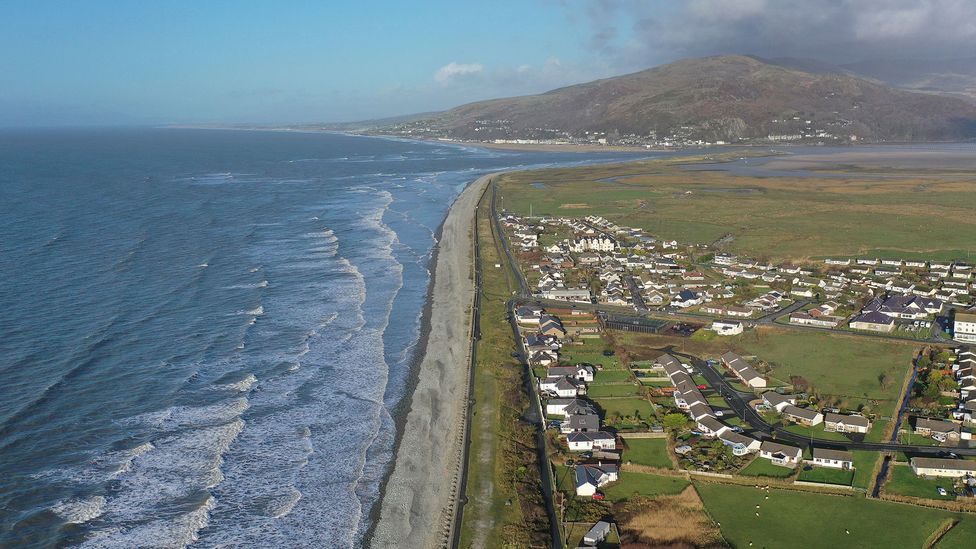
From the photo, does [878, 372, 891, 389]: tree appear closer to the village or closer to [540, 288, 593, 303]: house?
the village

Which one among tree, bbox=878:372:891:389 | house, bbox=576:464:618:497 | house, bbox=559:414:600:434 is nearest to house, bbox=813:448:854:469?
house, bbox=576:464:618:497

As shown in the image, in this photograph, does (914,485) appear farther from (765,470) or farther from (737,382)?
(737,382)

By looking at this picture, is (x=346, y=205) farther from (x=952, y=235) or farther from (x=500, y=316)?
(x=952, y=235)

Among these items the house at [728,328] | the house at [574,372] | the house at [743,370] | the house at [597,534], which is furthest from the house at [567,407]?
the house at [728,328]

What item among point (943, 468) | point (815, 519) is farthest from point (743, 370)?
point (815, 519)

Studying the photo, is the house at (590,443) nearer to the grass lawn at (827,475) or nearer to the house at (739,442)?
the house at (739,442)
